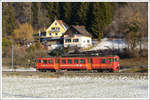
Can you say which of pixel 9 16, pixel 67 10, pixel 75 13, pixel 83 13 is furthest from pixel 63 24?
pixel 9 16

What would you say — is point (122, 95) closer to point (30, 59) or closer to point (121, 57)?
point (30, 59)

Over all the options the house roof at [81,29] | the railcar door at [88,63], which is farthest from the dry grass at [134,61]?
the house roof at [81,29]

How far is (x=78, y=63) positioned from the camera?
24953mm

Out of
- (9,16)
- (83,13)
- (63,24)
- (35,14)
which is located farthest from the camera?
(9,16)

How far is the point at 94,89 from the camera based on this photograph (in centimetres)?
1653

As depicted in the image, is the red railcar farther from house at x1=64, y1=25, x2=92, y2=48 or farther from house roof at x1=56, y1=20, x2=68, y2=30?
house roof at x1=56, y1=20, x2=68, y2=30

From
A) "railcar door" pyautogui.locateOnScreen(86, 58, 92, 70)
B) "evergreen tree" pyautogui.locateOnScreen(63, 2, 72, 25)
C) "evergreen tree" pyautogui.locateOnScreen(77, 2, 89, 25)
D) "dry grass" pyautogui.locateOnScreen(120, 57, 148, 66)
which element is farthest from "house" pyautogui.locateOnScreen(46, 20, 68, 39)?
"dry grass" pyautogui.locateOnScreen(120, 57, 148, 66)

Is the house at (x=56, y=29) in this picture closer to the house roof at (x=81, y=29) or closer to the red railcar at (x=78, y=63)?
the house roof at (x=81, y=29)

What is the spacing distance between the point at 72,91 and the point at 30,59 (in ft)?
48.7

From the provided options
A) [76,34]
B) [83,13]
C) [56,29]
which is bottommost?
[76,34]

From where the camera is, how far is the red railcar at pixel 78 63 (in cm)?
2428

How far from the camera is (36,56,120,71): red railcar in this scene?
79.7ft

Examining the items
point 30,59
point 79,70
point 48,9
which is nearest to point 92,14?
point 48,9

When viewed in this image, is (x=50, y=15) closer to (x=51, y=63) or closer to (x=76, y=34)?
(x=76, y=34)
